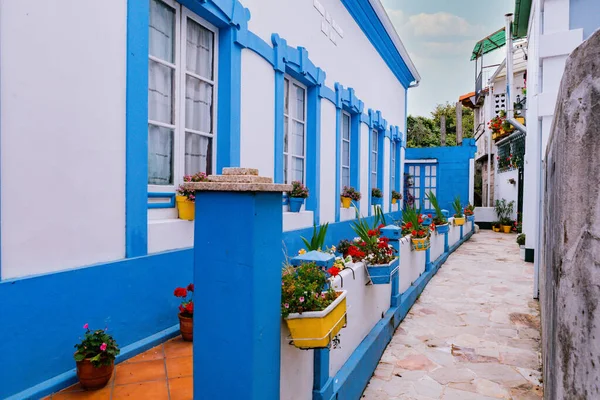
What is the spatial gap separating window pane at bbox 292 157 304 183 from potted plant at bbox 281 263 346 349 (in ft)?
11.8

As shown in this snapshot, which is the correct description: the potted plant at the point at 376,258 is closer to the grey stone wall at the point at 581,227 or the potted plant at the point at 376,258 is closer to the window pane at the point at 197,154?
the window pane at the point at 197,154

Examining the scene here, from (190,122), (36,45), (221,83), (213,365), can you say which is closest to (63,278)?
(213,365)

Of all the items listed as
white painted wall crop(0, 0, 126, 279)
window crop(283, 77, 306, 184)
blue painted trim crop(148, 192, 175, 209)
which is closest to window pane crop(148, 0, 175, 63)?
white painted wall crop(0, 0, 126, 279)


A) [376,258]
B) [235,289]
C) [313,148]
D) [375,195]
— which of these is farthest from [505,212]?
→ [235,289]

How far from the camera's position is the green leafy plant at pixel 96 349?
225 centimetres

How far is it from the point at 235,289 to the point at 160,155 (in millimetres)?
1835

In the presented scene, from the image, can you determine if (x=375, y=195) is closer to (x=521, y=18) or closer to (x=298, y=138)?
(x=298, y=138)

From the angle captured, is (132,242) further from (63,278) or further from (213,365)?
(213,365)

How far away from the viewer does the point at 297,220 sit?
5305 millimetres

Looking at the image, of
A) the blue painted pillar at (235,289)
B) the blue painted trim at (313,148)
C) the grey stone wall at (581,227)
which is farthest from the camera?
the blue painted trim at (313,148)

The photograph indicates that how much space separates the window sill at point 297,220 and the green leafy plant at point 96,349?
9.16 ft

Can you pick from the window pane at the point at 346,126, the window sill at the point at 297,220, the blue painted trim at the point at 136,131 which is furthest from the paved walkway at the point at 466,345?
the window pane at the point at 346,126

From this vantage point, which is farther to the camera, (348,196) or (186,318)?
(348,196)

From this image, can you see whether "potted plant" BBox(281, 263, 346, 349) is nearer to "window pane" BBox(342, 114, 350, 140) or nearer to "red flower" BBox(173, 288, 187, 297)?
"red flower" BBox(173, 288, 187, 297)
